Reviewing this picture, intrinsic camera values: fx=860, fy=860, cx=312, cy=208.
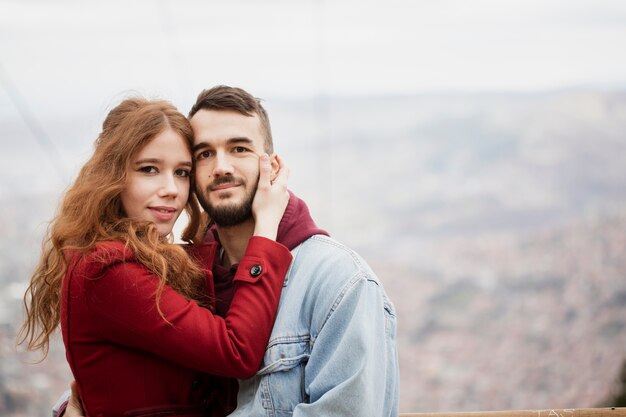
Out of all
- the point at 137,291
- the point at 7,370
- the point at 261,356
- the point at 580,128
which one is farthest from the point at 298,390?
the point at 580,128

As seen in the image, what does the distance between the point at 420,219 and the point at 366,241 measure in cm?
311

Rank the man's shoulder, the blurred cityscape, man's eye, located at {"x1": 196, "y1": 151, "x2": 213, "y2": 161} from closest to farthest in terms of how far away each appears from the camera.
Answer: the man's shoulder, man's eye, located at {"x1": 196, "y1": 151, "x2": 213, "y2": 161}, the blurred cityscape

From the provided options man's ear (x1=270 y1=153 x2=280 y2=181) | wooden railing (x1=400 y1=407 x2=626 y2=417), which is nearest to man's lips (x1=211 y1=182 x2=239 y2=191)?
man's ear (x1=270 y1=153 x2=280 y2=181)

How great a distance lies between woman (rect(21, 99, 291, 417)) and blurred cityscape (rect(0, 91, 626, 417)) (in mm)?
22495

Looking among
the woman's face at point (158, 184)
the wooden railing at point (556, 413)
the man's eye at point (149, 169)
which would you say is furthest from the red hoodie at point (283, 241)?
the wooden railing at point (556, 413)

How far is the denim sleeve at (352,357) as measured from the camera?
1788mm

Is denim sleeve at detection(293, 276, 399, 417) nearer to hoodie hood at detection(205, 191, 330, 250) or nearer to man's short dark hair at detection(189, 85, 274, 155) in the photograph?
hoodie hood at detection(205, 191, 330, 250)

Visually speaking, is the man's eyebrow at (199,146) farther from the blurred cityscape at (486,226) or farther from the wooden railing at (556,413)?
the blurred cityscape at (486,226)

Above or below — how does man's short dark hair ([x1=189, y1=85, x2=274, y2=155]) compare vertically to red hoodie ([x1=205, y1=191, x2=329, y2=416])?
above

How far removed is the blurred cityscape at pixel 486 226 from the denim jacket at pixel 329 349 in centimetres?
2267

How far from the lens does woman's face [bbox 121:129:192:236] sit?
2006 mm

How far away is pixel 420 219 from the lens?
1298 inches

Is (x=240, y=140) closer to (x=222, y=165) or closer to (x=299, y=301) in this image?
(x=222, y=165)

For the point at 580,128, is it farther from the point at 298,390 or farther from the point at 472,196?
the point at 298,390
